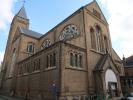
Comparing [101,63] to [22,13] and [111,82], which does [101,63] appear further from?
[22,13]

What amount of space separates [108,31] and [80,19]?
28.5 feet

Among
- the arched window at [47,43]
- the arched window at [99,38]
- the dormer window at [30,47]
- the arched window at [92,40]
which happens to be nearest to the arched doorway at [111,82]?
the arched window at [92,40]

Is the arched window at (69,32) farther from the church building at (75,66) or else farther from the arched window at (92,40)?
Result: the arched window at (92,40)

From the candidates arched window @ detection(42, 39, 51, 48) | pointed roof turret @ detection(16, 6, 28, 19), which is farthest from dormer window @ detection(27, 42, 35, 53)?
pointed roof turret @ detection(16, 6, 28, 19)

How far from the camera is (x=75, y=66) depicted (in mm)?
16906

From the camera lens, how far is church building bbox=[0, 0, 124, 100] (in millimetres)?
15607

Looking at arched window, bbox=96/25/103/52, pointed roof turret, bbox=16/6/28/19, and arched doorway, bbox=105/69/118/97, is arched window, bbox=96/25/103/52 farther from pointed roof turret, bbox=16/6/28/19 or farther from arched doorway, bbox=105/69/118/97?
pointed roof turret, bbox=16/6/28/19

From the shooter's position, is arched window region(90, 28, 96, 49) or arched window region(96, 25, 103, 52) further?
arched window region(96, 25, 103, 52)

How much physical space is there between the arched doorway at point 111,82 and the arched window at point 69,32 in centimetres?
834

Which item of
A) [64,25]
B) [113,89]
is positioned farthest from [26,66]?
[113,89]

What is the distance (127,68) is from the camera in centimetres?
3528

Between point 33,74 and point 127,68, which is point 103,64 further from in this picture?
point 127,68

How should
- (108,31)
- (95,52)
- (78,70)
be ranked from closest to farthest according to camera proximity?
(78,70), (95,52), (108,31)

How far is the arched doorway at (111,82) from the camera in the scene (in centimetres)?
1909
